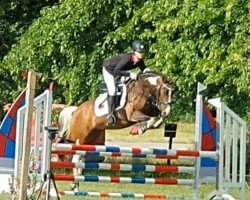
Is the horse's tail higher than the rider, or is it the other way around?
the rider

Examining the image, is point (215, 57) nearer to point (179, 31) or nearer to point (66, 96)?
point (179, 31)

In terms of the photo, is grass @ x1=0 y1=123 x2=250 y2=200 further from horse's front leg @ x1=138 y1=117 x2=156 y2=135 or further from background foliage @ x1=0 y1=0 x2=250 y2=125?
background foliage @ x1=0 y1=0 x2=250 y2=125

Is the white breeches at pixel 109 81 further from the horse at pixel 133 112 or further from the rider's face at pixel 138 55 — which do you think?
the rider's face at pixel 138 55

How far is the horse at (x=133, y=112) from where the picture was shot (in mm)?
12727

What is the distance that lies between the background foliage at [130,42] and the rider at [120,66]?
3.18 meters

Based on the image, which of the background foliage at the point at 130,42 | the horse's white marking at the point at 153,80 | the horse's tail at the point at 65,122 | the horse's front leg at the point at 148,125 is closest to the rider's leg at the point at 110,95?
the horse's white marking at the point at 153,80

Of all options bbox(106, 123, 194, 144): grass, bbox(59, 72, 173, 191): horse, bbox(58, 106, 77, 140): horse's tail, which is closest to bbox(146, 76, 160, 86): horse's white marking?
bbox(59, 72, 173, 191): horse

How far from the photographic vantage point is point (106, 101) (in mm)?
13656

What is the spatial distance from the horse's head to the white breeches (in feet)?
1.64

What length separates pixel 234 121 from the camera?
10344mm

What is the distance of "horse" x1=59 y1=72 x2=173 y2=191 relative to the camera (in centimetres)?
1273

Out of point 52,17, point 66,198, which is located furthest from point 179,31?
point 66,198

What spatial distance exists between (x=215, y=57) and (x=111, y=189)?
3.54 meters

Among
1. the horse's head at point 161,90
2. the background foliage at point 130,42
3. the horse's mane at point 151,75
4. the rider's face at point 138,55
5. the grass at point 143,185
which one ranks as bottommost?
the grass at point 143,185
